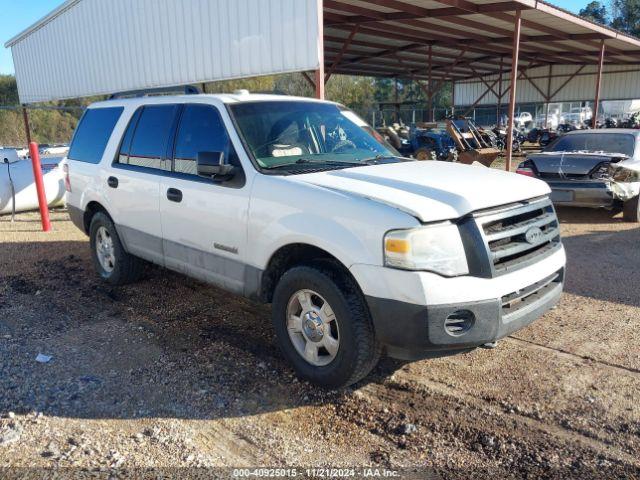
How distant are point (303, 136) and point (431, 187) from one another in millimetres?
1340

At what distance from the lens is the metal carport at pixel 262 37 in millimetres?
9227

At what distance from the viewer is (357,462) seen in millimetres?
2818

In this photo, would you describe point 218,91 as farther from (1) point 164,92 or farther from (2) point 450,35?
(1) point 164,92

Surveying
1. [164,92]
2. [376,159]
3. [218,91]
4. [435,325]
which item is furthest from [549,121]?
[435,325]

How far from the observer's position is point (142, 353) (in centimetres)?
416

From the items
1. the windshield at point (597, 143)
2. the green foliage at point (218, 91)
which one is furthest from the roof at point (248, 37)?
the windshield at point (597, 143)

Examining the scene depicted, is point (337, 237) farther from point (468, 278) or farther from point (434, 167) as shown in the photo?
point (434, 167)

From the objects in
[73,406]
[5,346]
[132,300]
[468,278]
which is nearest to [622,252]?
[468,278]

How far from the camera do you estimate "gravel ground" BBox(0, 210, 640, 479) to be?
2.87 meters

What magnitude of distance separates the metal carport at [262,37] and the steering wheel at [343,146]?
4.47 meters

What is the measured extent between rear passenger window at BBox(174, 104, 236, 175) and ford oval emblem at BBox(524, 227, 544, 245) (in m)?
2.17

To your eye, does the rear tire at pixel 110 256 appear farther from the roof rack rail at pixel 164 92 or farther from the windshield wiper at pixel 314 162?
the windshield wiper at pixel 314 162

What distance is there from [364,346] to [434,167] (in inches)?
66.5

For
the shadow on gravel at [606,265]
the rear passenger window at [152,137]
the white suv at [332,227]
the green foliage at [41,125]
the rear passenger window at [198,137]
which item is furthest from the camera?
the green foliage at [41,125]
